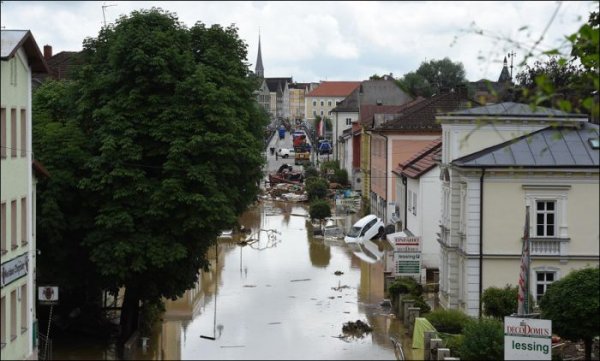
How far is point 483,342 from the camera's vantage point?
25047 mm

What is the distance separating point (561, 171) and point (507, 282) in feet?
11.6

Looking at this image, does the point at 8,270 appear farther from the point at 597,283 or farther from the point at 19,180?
the point at 597,283

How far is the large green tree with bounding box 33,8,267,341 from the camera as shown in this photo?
2852cm

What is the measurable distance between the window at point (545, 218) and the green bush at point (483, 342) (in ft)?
20.3

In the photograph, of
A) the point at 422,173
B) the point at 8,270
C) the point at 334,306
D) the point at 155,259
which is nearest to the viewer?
the point at 8,270

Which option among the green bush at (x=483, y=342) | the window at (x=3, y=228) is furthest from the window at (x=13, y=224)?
the green bush at (x=483, y=342)

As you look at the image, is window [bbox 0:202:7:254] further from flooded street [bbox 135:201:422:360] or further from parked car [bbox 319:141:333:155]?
parked car [bbox 319:141:333:155]

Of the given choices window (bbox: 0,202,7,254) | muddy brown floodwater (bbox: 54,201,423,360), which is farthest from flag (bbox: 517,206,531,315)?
window (bbox: 0,202,7,254)

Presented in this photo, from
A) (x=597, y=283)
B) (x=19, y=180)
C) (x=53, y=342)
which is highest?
(x=19, y=180)

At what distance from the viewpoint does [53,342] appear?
1184 inches

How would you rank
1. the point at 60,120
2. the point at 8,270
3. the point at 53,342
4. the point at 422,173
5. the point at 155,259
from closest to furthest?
the point at 8,270 → the point at 155,259 → the point at 53,342 → the point at 60,120 → the point at 422,173

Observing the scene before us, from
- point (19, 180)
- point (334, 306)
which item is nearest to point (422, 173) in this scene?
point (334, 306)

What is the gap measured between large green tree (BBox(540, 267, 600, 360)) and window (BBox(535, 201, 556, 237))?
5465 mm

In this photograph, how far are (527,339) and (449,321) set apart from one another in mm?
5893
